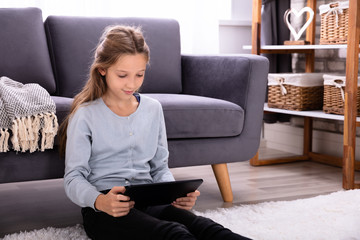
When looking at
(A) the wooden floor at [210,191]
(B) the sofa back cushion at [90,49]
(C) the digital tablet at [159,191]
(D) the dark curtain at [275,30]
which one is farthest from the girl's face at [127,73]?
(D) the dark curtain at [275,30]

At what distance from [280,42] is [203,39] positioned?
498 mm

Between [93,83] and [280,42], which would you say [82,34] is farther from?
[280,42]

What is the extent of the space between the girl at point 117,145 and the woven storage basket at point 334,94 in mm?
1265

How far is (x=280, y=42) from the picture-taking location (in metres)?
3.32

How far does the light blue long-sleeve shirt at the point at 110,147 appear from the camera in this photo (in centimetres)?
151

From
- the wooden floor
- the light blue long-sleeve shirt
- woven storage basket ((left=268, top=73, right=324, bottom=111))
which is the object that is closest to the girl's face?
the light blue long-sleeve shirt

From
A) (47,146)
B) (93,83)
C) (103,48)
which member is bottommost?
(47,146)

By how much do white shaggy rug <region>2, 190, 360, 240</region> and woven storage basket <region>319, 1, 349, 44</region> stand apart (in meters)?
0.82

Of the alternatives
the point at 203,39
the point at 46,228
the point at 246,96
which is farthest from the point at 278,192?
the point at 203,39

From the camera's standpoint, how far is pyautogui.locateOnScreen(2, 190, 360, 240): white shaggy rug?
66.6 inches

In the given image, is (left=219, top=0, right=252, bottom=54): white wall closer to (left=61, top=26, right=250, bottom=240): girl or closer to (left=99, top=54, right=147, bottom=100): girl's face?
(left=61, top=26, right=250, bottom=240): girl

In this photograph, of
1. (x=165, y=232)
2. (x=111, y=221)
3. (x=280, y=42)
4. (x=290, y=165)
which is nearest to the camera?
(x=165, y=232)

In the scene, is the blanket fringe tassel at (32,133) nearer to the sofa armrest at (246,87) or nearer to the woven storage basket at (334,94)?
the sofa armrest at (246,87)

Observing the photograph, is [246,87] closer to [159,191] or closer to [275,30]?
[159,191]
